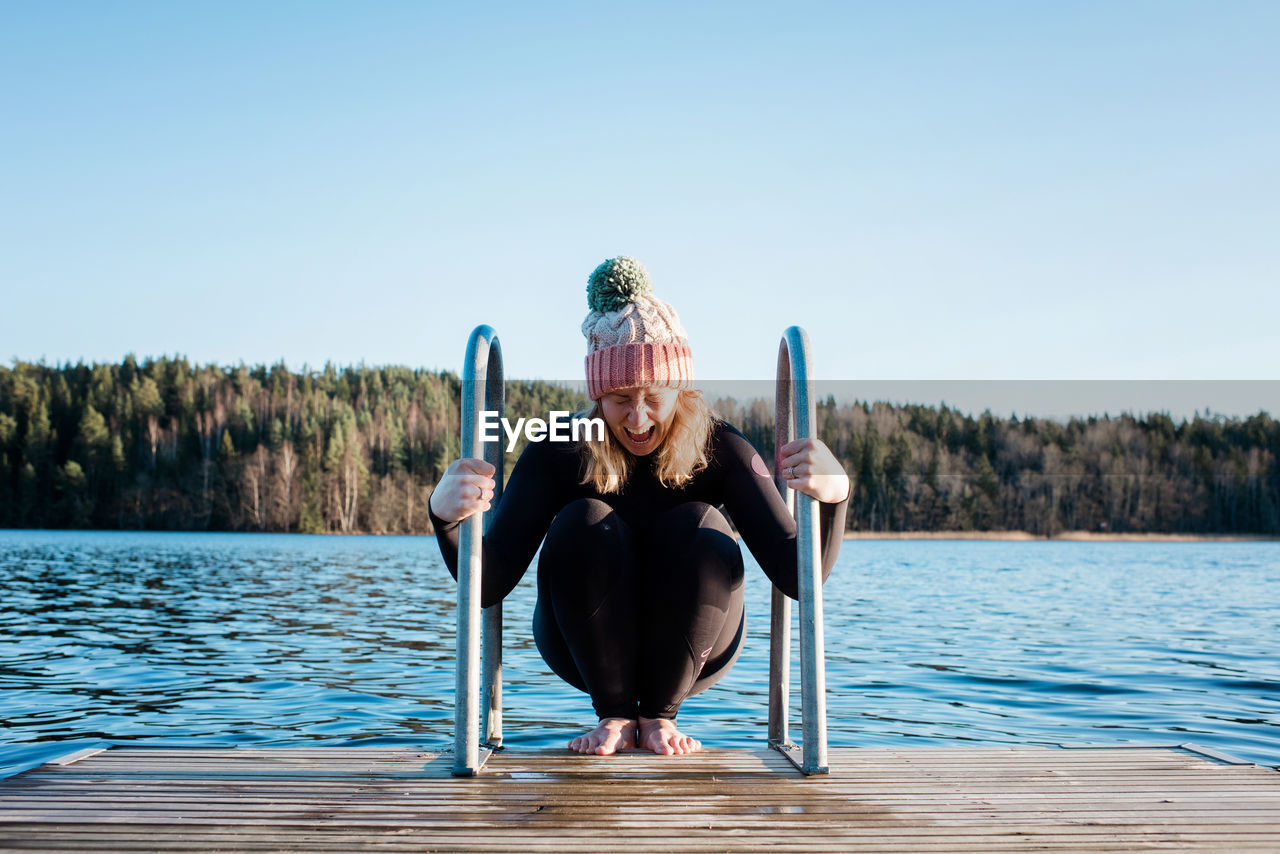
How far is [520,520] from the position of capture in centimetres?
286

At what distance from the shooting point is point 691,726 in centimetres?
538

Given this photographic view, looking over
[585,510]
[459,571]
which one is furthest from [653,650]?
[459,571]

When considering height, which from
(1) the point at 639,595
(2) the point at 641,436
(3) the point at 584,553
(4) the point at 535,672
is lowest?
(4) the point at 535,672

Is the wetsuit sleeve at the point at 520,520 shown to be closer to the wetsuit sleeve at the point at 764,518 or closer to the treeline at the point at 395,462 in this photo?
the wetsuit sleeve at the point at 764,518

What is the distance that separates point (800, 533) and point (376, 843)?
4.12ft

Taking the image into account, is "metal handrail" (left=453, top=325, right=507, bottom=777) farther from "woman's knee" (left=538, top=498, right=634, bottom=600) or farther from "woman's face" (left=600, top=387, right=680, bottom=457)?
"woman's face" (left=600, top=387, right=680, bottom=457)

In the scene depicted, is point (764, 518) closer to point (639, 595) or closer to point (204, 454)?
point (639, 595)

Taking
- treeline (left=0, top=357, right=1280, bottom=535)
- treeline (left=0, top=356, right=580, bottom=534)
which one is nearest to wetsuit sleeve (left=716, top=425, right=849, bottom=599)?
treeline (left=0, top=357, right=1280, bottom=535)

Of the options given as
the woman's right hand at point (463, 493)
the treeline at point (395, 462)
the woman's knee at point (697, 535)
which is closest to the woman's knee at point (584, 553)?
the woman's knee at point (697, 535)

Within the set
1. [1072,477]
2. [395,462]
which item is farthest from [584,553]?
[1072,477]

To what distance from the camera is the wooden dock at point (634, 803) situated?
6.22 ft

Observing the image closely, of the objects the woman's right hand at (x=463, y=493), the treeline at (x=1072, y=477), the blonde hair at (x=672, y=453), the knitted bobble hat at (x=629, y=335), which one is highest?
the knitted bobble hat at (x=629, y=335)

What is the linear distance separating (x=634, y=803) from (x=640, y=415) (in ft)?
3.76

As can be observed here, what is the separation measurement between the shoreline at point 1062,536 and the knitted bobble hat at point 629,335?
216 ft
